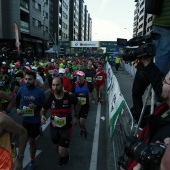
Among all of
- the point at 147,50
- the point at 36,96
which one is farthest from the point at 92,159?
the point at 147,50

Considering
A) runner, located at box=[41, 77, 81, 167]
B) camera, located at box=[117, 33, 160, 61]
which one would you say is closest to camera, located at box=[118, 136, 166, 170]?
camera, located at box=[117, 33, 160, 61]

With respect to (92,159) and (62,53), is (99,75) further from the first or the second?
(62,53)

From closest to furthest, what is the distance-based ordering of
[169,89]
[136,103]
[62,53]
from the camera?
[169,89], [136,103], [62,53]

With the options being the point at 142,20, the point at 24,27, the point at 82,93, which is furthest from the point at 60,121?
the point at 142,20

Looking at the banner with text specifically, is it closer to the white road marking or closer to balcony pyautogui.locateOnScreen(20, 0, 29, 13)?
balcony pyautogui.locateOnScreen(20, 0, 29, 13)

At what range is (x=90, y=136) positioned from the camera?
6504 mm

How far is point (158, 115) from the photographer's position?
5.96ft

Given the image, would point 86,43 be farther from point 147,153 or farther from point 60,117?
point 147,153

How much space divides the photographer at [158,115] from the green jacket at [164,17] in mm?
627

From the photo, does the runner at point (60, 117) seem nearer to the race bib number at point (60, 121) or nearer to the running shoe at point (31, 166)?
the race bib number at point (60, 121)

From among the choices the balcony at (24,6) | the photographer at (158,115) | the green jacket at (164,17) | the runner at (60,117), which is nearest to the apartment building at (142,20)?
the balcony at (24,6)

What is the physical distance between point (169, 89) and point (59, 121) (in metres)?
3.32

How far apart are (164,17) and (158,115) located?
1.13 meters

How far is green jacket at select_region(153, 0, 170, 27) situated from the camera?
2329 millimetres
